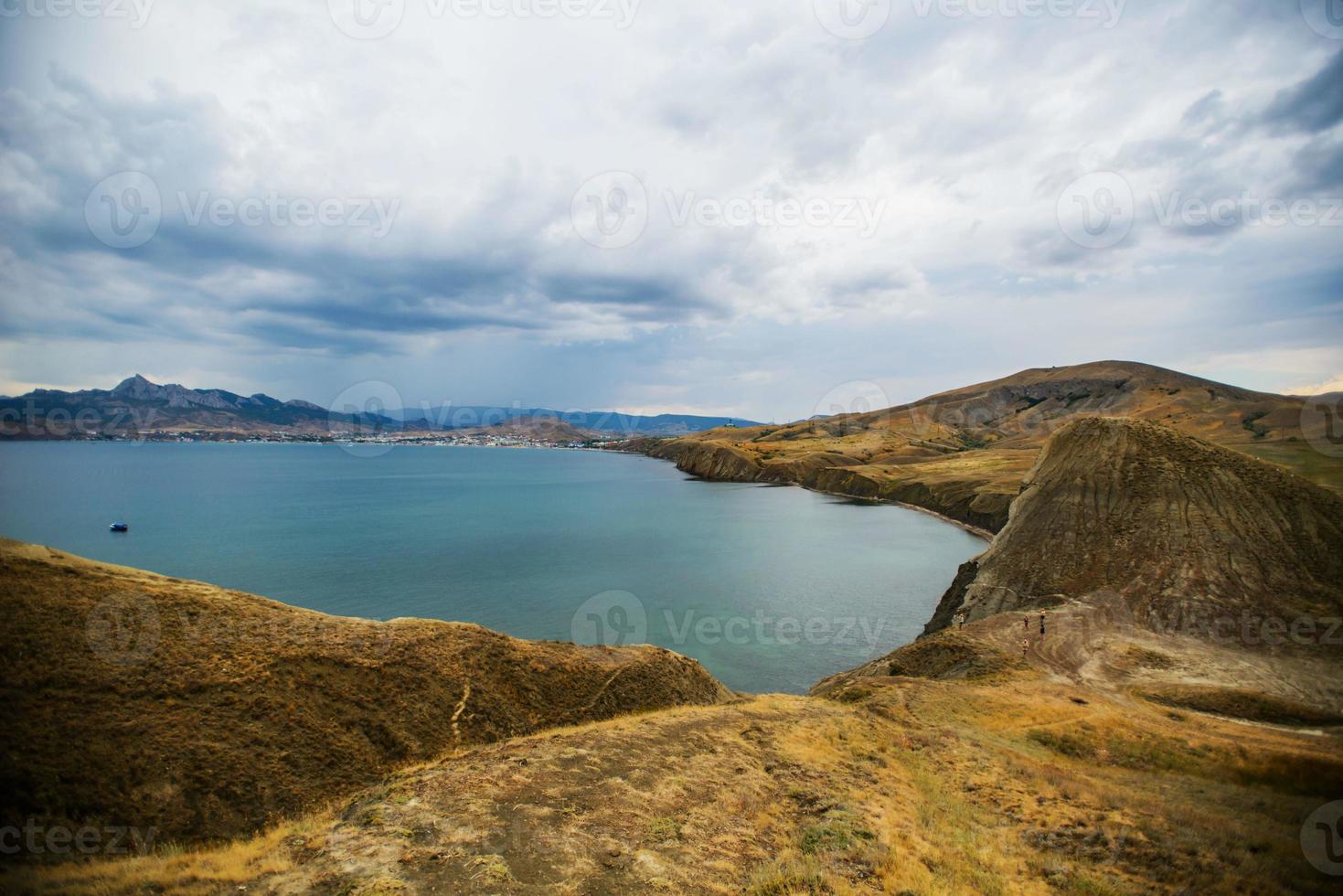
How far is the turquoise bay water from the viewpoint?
42.4 meters

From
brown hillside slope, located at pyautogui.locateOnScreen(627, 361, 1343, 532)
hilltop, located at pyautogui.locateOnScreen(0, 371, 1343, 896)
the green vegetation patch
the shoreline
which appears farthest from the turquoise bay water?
the green vegetation patch

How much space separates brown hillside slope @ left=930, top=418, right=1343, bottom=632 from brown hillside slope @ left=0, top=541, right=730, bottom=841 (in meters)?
36.2

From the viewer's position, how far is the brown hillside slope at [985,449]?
88875 mm

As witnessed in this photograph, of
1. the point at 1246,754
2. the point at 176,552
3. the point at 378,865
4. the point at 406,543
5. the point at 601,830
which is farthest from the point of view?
the point at 406,543

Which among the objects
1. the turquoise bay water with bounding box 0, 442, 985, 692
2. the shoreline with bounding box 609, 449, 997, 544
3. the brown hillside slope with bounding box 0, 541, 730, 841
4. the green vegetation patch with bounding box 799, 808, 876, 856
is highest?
the brown hillside slope with bounding box 0, 541, 730, 841

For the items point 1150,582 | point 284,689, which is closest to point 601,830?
point 284,689

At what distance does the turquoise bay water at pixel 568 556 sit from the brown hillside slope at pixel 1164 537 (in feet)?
34.6

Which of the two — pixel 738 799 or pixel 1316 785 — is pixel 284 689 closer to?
pixel 738 799

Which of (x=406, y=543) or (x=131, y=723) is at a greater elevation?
(x=131, y=723)

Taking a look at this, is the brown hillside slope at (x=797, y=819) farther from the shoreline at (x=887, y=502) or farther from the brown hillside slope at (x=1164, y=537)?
the shoreline at (x=887, y=502)

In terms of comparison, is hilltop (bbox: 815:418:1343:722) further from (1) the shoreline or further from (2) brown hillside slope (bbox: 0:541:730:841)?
(2) brown hillside slope (bbox: 0:541:730:841)

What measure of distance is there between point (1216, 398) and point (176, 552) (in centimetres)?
24254

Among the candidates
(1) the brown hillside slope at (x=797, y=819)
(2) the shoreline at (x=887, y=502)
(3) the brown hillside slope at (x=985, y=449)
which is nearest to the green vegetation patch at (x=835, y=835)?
(1) the brown hillside slope at (x=797, y=819)

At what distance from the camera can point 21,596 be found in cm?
1169
